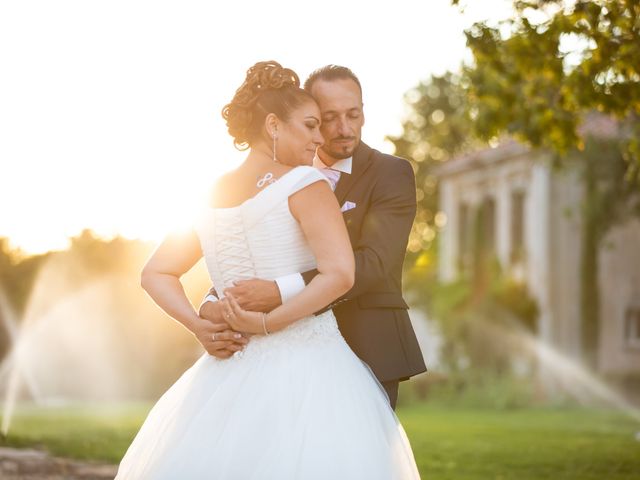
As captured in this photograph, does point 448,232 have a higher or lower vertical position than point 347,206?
lower

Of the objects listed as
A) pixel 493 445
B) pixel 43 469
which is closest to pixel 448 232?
pixel 493 445

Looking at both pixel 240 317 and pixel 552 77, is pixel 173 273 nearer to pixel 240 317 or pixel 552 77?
pixel 240 317

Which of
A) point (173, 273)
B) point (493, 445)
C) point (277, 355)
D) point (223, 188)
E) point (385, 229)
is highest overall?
point (223, 188)

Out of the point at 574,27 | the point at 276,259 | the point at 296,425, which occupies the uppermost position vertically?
the point at 574,27

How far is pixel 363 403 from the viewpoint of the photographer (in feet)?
16.7

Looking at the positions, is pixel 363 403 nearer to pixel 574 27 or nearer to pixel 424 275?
pixel 574 27

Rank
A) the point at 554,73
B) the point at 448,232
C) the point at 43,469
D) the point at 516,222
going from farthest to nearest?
→ 1. the point at 448,232
2. the point at 516,222
3. the point at 554,73
4. the point at 43,469

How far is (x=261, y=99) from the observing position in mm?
5066

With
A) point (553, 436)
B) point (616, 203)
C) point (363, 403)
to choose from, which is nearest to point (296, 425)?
point (363, 403)

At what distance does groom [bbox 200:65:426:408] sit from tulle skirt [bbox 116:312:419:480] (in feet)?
0.72

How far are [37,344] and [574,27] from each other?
3444cm

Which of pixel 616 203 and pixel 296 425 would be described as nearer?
pixel 296 425

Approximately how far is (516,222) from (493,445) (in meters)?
22.4

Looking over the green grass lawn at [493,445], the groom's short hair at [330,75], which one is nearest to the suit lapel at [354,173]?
the groom's short hair at [330,75]
